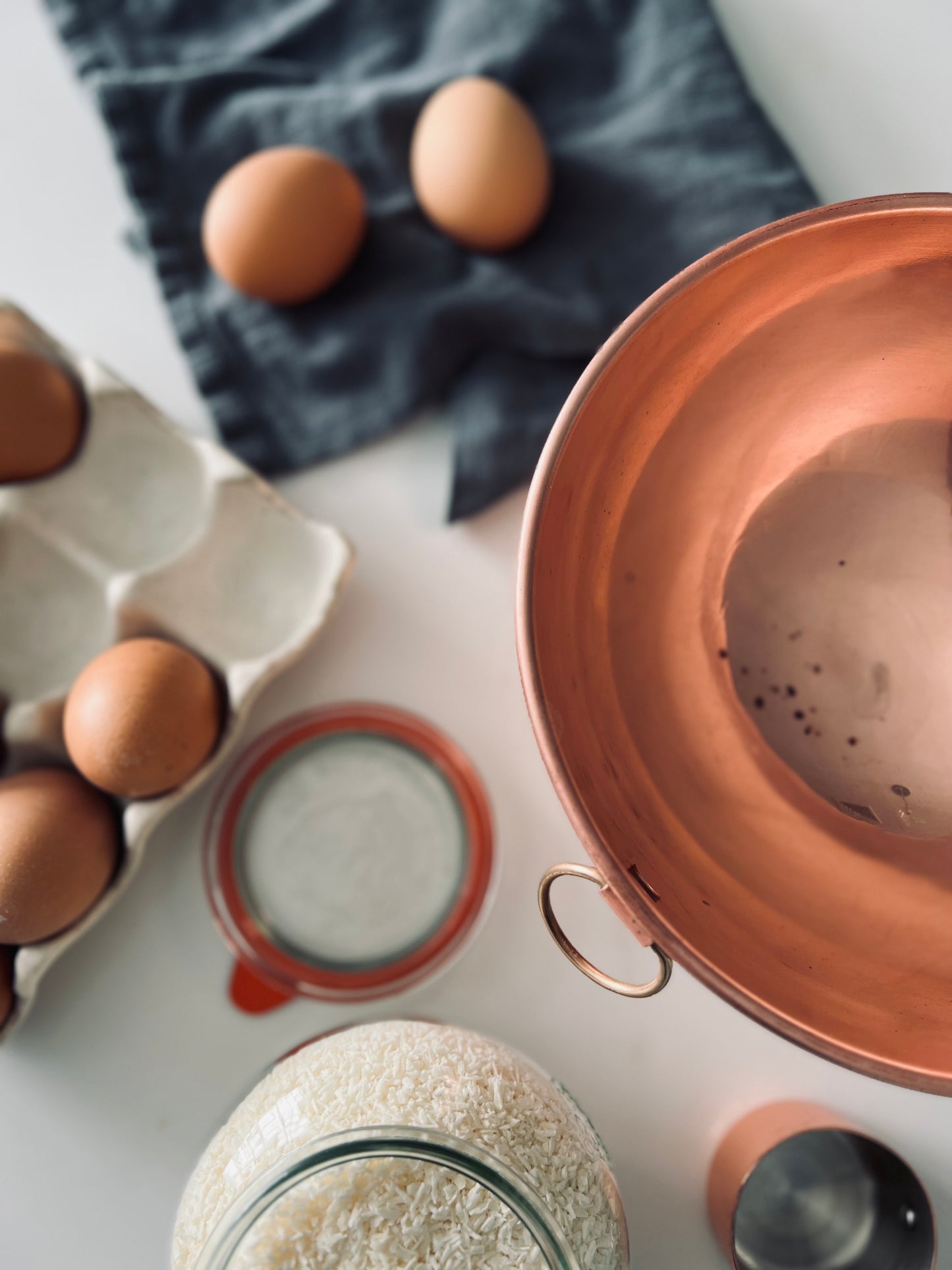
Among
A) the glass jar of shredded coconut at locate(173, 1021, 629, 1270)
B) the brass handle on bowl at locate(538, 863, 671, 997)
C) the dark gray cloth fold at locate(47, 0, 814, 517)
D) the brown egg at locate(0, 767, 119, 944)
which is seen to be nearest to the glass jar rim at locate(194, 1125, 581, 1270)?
the glass jar of shredded coconut at locate(173, 1021, 629, 1270)

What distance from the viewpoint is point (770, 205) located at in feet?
2.19

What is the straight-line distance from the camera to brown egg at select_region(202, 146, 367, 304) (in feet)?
2.05

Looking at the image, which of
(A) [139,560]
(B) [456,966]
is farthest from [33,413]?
(B) [456,966]

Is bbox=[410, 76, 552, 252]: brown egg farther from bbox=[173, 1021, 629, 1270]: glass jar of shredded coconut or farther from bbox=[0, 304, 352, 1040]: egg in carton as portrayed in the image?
bbox=[173, 1021, 629, 1270]: glass jar of shredded coconut

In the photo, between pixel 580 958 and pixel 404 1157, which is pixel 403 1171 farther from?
pixel 580 958

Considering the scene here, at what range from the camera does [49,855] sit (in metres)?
0.54

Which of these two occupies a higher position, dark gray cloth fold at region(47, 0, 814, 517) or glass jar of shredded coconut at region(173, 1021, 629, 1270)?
dark gray cloth fold at region(47, 0, 814, 517)

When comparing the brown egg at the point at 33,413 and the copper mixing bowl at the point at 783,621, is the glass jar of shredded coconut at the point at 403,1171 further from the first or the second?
the brown egg at the point at 33,413

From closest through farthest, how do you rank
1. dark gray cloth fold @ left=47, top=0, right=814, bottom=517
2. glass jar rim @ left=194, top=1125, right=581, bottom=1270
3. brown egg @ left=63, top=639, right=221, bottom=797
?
glass jar rim @ left=194, top=1125, right=581, bottom=1270
brown egg @ left=63, top=639, right=221, bottom=797
dark gray cloth fold @ left=47, top=0, right=814, bottom=517

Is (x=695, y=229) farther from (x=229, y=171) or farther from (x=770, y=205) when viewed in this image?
(x=229, y=171)

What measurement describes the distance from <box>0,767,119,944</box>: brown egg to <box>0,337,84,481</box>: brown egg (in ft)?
0.69

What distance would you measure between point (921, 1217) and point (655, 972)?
20 cm

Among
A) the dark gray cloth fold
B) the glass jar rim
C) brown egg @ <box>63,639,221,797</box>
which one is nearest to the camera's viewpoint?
the glass jar rim

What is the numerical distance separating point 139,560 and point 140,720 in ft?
0.53
